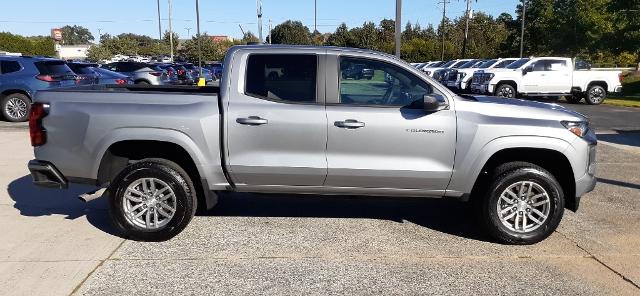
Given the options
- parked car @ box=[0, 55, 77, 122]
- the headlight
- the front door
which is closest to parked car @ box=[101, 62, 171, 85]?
parked car @ box=[0, 55, 77, 122]

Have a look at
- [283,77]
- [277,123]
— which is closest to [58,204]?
[277,123]

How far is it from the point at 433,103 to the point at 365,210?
187 centimetres

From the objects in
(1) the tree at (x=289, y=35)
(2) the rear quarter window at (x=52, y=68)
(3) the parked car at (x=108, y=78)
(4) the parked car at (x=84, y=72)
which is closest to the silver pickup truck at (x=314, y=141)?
(2) the rear quarter window at (x=52, y=68)

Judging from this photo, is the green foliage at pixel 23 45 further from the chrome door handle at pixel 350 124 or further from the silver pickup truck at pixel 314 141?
the chrome door handle at pixel 350 124

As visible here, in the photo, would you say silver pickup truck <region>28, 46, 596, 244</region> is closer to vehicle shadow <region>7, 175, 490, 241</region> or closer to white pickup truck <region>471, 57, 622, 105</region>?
vehicle shadow <region>7, 175, 490, 241</region>

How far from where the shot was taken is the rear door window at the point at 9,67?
13219 millimetres

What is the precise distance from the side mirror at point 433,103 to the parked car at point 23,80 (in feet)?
37.3

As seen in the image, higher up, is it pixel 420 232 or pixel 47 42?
pixel 47 42

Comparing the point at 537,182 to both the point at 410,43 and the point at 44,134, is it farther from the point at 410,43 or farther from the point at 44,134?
the point at 410,43

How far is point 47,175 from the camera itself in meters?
4.92

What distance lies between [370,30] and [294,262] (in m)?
58.9

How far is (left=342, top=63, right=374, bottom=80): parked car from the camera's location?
195 inches

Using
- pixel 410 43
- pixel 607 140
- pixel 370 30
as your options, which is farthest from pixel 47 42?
pixel 607 140

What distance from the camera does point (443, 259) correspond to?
4543 millimetres
